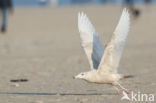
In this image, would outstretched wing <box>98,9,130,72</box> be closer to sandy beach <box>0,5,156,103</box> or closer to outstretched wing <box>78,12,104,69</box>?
outstretched wing <box>78,12,104,69</box>

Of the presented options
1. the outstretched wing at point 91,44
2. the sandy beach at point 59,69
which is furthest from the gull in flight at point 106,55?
the sandy beach at point 59,69

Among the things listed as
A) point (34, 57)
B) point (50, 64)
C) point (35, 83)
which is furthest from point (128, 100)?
point (34, 57)

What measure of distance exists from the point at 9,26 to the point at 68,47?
13410 millimetres

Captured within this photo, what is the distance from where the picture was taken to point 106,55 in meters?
8.48

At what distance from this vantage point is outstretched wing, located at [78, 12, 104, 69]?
8.73 metres

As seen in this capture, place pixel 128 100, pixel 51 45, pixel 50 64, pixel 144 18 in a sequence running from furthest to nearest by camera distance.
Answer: pixel 144 18
pixel 51 45
pixel 50 64
pixel 128 100

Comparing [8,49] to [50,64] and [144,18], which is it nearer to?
[50,64]

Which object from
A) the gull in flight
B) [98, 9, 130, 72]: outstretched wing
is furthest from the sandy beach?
[98, 9, 130, 72]: outstretched wing

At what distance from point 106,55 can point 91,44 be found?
0.40 metres

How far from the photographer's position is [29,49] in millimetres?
19234

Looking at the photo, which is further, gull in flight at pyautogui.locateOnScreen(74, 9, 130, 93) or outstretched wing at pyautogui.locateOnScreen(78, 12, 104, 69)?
outstretched wing at pyautogui.locateOnScreen(78, 12, 104, 69)

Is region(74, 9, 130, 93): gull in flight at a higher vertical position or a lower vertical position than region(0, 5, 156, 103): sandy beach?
higher

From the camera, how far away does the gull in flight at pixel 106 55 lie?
845 cm

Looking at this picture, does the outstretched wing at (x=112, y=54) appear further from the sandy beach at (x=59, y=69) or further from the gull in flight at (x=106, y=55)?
the sandy beach at (x=59, y=69)
